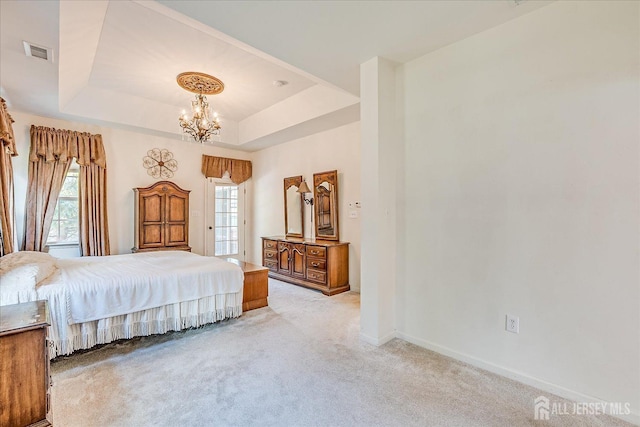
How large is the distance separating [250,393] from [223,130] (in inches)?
188

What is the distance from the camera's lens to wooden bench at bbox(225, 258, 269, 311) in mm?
3492

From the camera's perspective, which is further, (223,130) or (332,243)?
(223,130)

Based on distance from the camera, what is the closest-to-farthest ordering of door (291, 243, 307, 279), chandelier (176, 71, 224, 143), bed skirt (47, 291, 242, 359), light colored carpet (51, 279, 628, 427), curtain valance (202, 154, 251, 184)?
light colored carpet (51, 279, 628, 427) < bed skirt (47, 291, 242, 359) < chandelier (176, 71, 224, 143) < door (291, 243, 307, 279) < curtain valance (202, 154, 251, 184)

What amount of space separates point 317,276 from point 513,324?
269 cm

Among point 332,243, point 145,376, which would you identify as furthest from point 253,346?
point 332,243

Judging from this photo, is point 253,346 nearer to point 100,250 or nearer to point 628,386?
point 628,386

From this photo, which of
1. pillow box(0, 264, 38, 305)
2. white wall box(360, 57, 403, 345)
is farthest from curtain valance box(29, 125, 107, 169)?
white wall box(360, 57, 403, 345)

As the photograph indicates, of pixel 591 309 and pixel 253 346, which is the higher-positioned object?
pixel 591 309

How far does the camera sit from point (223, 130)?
5535 mm

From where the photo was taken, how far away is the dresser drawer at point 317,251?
4.27m

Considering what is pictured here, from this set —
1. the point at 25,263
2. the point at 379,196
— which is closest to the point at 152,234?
the point at 25,263

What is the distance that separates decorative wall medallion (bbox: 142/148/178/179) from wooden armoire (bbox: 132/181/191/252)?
429mm

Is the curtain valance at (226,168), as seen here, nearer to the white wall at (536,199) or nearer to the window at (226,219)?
the window at (226,219)

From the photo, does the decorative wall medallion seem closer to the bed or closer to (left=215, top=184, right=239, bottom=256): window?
(left=215, top=184, right=239, bottom=256): window
